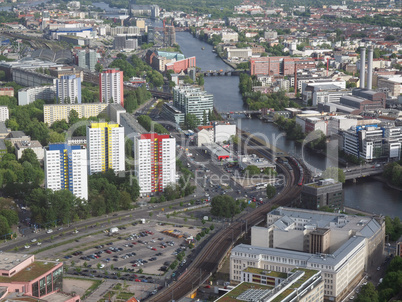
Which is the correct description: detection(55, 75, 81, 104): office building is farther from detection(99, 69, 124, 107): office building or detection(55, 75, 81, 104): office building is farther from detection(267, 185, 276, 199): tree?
detection(267, 185, 276, 199): tree

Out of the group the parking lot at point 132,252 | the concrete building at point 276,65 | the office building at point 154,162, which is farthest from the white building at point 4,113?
the concrete building at point 276,65

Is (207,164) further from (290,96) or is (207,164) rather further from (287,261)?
(290,96)

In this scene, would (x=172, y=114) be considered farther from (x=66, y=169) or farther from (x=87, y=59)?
(x=87, y=59)

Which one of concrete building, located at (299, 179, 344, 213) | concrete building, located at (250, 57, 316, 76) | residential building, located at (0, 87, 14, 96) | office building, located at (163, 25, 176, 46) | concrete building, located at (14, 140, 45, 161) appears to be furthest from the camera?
office building, located at (163, 25, 176, 46)

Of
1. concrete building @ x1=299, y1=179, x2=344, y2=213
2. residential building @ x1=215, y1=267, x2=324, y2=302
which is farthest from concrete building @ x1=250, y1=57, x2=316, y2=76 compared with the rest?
residential building @ x1=215, y1=267, x2=324, y2=302

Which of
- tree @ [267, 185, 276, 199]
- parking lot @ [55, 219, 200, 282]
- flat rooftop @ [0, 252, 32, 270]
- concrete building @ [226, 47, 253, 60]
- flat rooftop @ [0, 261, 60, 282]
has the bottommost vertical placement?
parking lot @ [55, 219, 200, 282]
